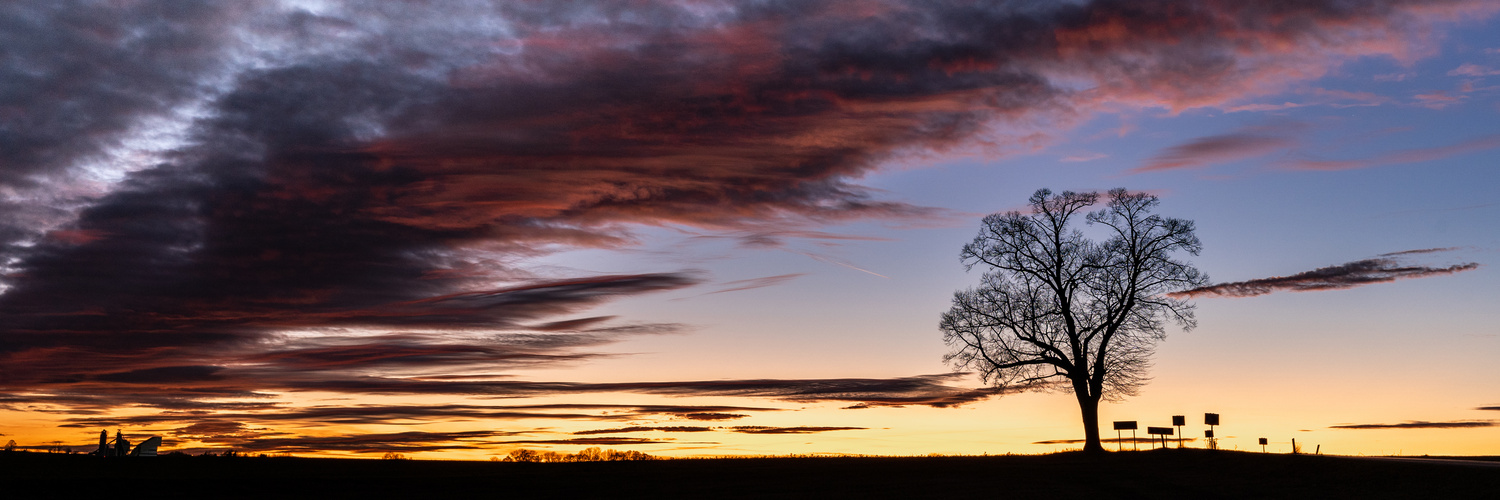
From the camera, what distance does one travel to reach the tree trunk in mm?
40000

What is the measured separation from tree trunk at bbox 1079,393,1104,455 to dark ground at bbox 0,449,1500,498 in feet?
3.04

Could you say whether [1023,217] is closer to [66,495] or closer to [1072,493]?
[1072,493]

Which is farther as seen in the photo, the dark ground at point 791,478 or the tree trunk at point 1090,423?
the tree trunk at point 1090,423

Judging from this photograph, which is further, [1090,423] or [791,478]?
[1090,423]

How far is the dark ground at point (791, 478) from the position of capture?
86.2ft

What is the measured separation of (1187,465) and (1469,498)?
1288 centimetres

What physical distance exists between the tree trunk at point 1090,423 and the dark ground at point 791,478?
0.93 meters

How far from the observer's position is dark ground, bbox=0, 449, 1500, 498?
86.2ft

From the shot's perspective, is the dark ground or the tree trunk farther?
the tree trunk

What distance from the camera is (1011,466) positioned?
3566 cm

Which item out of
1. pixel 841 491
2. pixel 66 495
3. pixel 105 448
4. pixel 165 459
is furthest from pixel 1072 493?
pixel 105 448

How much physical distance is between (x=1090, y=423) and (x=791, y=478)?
1523 centimetres

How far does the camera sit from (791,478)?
32.8 meters

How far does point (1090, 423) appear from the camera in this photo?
40.8m
